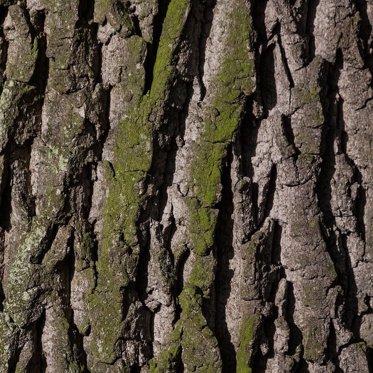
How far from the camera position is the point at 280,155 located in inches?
57.7

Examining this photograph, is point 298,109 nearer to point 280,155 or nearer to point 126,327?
point 280,155

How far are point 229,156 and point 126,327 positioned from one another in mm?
468

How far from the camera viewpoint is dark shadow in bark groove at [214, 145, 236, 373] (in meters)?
1.48

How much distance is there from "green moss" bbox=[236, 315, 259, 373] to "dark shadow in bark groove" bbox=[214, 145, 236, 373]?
0.09ft

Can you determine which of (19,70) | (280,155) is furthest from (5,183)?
(280,155)

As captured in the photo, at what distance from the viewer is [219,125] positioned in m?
1.45

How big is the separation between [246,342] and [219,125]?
51 cm

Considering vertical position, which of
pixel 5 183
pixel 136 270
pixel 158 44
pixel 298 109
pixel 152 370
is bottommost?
pixel 152 370

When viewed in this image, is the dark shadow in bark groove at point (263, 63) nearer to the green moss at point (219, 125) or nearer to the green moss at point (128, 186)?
the green moss at point (219, 125)

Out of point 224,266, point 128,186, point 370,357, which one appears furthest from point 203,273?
point 370,357

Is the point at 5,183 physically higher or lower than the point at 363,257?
higher

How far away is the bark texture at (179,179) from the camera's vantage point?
1.44 metres

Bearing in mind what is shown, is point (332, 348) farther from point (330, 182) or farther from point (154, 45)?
point (154, 45)

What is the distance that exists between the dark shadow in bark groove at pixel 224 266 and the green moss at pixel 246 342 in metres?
Result: 0.03
